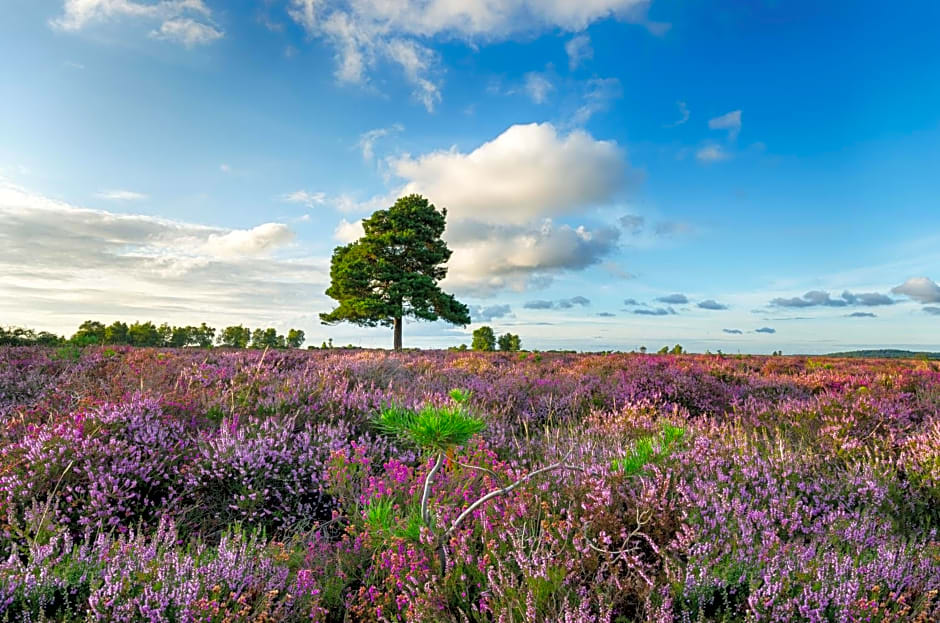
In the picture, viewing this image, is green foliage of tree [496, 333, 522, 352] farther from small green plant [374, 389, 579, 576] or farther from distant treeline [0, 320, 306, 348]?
small green plant [374, 389, 579, 576]

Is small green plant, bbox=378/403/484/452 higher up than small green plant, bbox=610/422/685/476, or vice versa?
small green plant, bbox=378/403/484/452

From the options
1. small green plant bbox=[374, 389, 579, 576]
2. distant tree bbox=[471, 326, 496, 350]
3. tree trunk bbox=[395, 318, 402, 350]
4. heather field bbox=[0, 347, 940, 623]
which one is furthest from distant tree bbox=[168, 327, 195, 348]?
small green plant bbox=[374, 389, 579, 576]

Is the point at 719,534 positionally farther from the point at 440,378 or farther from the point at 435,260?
the point at 435,260

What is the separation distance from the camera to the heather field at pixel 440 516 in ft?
6.65

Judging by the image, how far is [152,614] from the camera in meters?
1.89

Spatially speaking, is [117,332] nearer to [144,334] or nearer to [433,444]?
[144,334]

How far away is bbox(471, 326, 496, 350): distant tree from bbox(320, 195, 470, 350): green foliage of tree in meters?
5.01

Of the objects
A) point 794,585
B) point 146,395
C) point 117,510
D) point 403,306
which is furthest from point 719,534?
point 403,306

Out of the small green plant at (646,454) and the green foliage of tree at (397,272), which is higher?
the green foliage of tree at (397,272)

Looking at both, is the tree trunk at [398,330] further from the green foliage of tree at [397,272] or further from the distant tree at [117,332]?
the distant tree at [117,332]

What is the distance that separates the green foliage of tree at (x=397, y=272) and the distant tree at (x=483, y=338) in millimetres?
5011

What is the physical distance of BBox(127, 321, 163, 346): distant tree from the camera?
26.6m

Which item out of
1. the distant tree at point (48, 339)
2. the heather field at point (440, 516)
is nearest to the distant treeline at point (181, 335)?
the distant tree at point (48, 339)

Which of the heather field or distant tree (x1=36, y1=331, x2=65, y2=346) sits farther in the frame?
distant tree (x1=36, y1=331, x2=65, y2=346)
